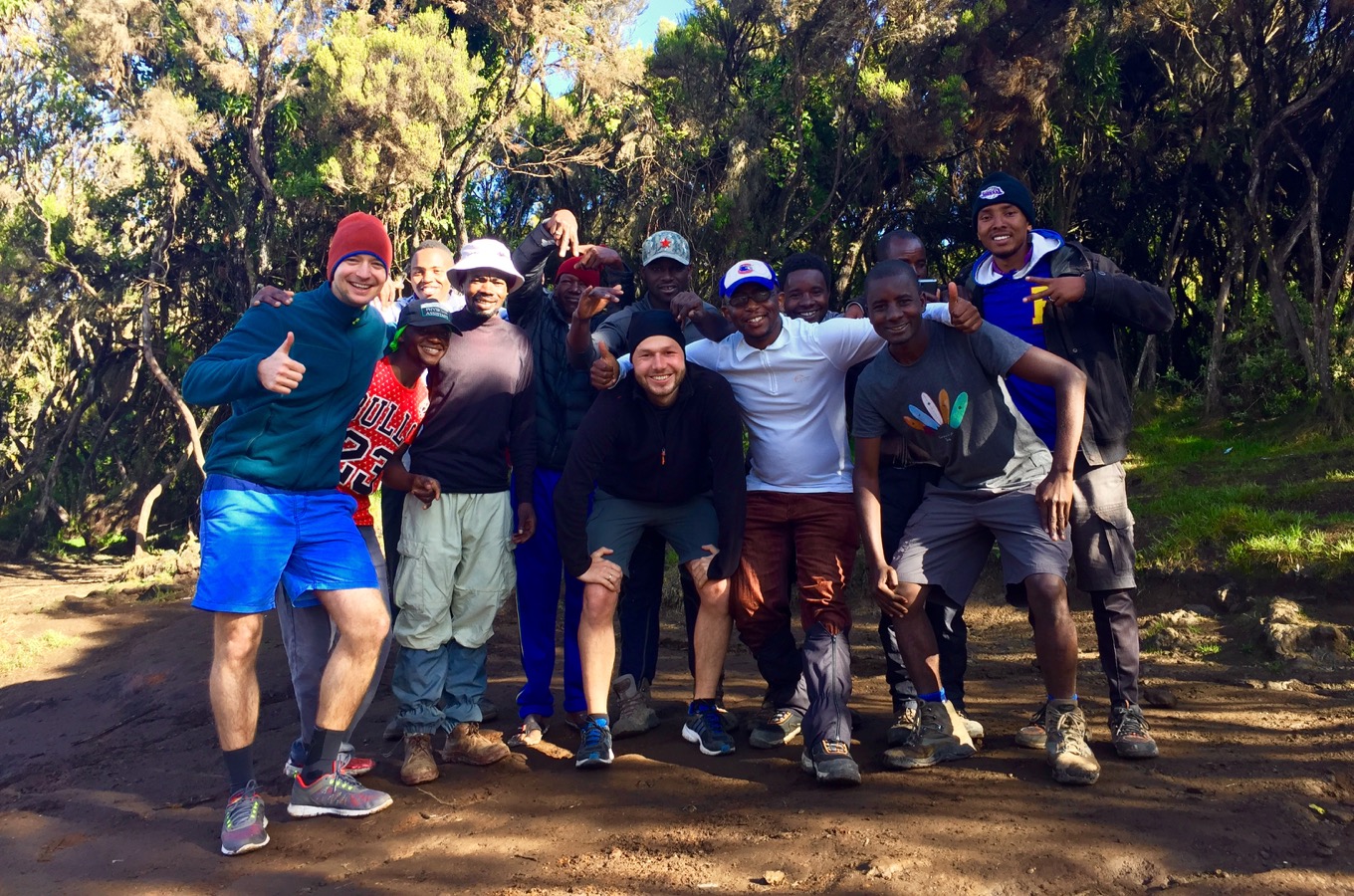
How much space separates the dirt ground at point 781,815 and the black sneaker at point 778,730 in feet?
0.16

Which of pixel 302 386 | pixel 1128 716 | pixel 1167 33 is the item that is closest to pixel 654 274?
pixel 302 386

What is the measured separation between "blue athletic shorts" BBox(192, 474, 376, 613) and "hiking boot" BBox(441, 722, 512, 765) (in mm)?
912

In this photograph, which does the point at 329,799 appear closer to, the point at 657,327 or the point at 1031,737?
the point at 657,327

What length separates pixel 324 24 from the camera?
521 inches

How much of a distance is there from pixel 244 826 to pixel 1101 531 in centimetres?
343

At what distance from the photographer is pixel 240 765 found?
395cm

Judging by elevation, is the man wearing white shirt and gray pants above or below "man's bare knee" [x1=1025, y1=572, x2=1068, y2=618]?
above

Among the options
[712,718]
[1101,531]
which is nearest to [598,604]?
[712,718]

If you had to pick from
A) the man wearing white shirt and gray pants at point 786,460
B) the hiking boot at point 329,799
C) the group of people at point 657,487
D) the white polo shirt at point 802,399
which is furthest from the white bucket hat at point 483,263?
the hiking boot at point 329,799

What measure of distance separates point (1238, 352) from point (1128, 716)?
9.12 meters

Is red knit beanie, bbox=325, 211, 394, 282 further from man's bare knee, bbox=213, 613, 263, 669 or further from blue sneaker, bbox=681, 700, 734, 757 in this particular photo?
blue sneaker, bbox=681, 700, 734, 757

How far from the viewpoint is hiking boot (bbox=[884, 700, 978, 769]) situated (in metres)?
4.14

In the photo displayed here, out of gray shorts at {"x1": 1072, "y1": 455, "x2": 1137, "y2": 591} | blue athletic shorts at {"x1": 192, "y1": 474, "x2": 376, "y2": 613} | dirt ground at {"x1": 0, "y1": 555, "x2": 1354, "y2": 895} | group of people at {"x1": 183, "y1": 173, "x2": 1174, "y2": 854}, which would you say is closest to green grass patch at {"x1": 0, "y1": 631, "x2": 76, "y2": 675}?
dirt ground at {"x1": 0, "y1": 555, "x2": 1354, "y2": 895}

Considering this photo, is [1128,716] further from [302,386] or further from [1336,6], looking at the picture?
[1336,6]
